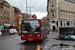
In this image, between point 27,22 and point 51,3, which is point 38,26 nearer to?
point 27,22

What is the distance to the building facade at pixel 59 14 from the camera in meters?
64.4

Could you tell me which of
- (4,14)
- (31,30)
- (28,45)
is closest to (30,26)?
(31,30)

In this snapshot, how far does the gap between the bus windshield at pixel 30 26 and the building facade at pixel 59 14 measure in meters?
43.4

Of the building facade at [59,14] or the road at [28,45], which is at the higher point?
the building facade at [59,14]

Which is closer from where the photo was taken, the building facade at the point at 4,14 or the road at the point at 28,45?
the road at the point at 28,45

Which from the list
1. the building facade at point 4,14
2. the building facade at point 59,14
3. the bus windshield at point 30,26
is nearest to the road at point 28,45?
the bus windshield at point 30,26

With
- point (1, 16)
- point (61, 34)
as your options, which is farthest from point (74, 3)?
point (61, 34)

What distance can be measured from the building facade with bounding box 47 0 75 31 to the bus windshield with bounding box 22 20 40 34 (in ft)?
143

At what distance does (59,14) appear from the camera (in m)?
64.9

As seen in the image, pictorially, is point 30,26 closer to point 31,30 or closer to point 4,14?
point 31,30

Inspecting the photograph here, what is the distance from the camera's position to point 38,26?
62.8 ft

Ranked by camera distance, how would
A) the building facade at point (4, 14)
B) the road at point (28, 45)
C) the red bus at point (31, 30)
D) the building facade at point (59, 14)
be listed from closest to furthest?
the road at point (28, 45) → the red bus at point (31, 30) → the building facade at point (59, 14) → the building facade at point (4, 14)

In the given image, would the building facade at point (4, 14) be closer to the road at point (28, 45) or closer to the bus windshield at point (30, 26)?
the road at point (28, 45)

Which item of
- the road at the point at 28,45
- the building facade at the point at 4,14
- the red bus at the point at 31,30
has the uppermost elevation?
the building facade at the point at 4,14
